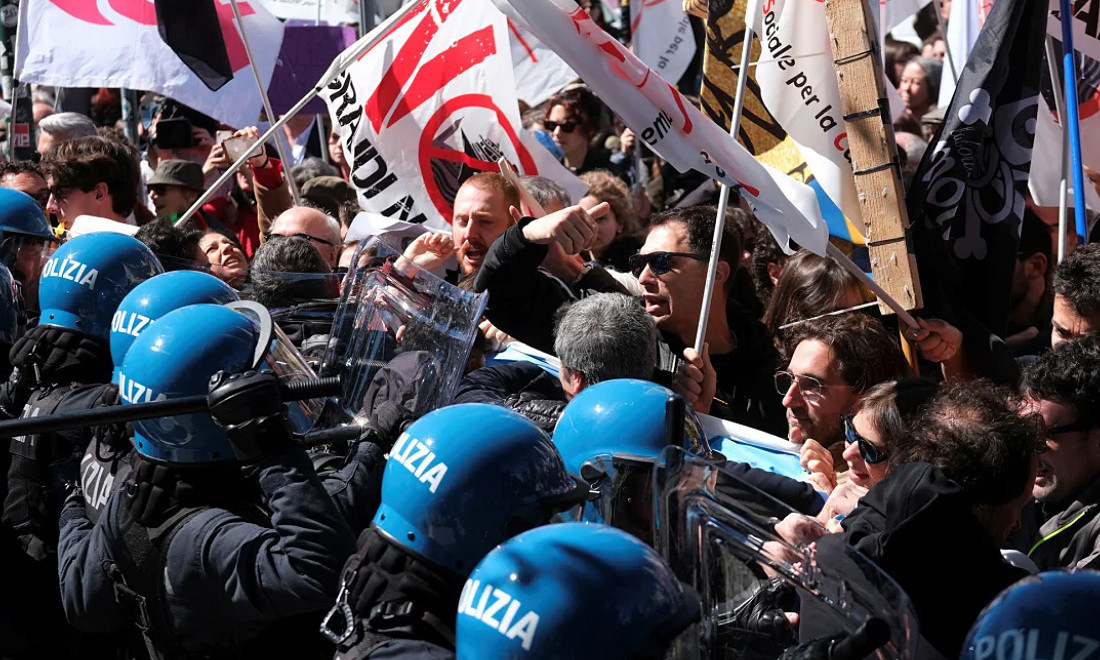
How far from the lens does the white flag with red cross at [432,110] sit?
21.6 feet

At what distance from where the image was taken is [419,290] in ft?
12.7

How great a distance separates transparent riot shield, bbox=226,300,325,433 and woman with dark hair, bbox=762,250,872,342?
78.5 inches

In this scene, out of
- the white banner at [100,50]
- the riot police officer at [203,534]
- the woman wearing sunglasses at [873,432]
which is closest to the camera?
the riot police officer at [203,534]

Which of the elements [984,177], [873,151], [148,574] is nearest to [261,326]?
[148,574]

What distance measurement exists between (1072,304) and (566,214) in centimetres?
187

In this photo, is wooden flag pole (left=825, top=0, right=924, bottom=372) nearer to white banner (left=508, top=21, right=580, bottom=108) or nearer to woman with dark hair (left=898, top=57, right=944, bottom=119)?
white banner (left=508, top=21, right=580, bottom=108)

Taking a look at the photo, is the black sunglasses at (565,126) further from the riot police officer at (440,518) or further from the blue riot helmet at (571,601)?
the blue riot helmet at (571,601)

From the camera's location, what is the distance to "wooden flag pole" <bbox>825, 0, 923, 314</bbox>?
4.69 meters

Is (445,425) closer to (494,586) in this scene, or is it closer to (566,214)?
(494,586)

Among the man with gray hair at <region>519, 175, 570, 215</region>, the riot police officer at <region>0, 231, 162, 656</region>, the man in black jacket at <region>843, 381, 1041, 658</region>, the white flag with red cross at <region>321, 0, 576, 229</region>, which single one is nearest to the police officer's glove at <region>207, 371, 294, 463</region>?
the man in black jacket at <region>843, 381, 1041, 658</region>

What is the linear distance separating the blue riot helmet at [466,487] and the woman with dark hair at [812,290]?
8.28 ft

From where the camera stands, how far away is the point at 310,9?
9.68 meters

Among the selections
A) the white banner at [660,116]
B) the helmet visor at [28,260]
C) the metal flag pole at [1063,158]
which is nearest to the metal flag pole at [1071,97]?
the metal flag pole at [1063,158]

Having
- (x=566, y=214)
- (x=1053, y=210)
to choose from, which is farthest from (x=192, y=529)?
(x=1053, y=210)
